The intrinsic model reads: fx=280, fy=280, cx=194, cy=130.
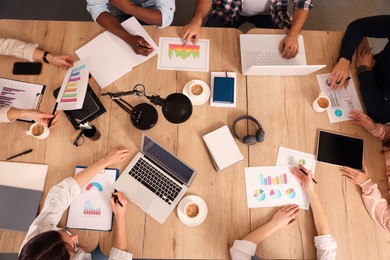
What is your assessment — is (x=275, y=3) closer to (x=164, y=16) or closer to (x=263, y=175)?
(x=164, y=16)

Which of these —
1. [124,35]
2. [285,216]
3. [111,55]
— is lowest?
[285,216]

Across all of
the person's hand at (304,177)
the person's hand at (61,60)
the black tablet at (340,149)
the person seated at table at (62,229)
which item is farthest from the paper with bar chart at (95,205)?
the black tablet at (340,149)

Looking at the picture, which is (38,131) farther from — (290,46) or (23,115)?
(290,46)

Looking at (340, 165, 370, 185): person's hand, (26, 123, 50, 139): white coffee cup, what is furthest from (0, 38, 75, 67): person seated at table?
(340, 165, 370, 185): person's hand

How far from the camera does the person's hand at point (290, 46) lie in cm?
140

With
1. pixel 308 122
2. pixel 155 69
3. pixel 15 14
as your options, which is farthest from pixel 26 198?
pixel 15 14

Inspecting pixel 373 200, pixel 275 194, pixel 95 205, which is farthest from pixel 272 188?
pixel 95 205

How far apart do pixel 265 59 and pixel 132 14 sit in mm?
752

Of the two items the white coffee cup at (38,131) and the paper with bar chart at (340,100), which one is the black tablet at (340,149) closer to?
the paper with bar chart at (340,100)

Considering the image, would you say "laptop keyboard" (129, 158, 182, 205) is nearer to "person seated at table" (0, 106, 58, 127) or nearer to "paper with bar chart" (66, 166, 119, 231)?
"paper with bar chart" (66, 166, 119, 231)

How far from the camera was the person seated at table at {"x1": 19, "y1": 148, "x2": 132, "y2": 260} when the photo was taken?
1036mm

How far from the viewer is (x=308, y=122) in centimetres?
133

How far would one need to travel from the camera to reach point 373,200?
1.20 metres

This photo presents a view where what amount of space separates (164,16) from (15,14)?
1.71 m
